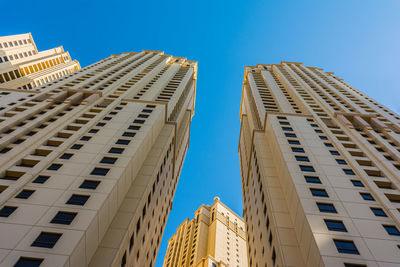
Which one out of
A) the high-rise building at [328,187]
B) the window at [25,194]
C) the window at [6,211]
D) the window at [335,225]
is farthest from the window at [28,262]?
the window at [335,225]

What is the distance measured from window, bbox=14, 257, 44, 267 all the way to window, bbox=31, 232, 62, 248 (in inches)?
44.4

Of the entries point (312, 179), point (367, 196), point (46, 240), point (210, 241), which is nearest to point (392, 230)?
point (367, 196)

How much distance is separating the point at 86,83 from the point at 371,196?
53.0 metres

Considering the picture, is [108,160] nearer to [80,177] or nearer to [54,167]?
[80,177]

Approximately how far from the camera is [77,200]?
2277 cm

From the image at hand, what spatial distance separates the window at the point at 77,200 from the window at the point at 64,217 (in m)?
1.25

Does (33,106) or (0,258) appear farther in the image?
(33,106)

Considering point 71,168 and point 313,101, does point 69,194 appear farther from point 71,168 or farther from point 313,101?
point 313,101

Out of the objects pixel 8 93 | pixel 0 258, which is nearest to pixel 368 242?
pixel 0 258

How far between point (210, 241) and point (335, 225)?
285 feet

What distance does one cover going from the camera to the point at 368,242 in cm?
2144

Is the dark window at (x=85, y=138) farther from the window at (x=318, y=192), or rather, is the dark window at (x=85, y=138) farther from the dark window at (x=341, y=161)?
the dark window at (x=341, y=161)

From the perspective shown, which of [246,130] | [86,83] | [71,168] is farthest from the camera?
[246,130]

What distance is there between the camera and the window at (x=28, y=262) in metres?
17.0
